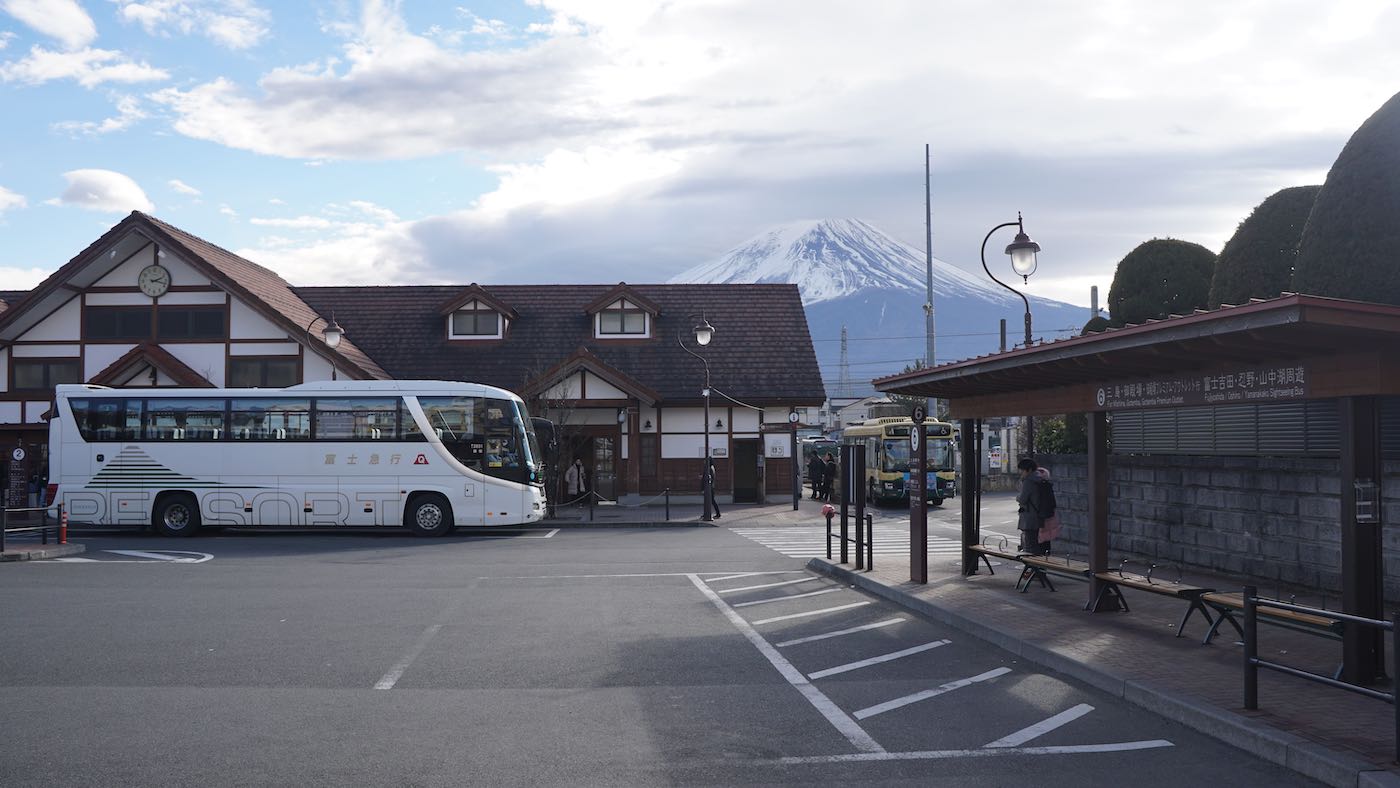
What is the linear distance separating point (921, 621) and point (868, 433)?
84.5 ft

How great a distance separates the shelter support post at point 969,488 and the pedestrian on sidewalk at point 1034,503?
67 centimetres

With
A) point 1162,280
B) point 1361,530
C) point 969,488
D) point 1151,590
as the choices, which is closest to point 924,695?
point 1361,530

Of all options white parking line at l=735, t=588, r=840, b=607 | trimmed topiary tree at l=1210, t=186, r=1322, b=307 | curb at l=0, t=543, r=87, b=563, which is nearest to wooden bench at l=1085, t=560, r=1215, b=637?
white parking line at l=735, t=588, r=840, b=607

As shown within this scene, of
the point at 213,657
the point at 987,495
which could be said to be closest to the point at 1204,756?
the point at 213,657

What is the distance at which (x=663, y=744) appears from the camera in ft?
24.0

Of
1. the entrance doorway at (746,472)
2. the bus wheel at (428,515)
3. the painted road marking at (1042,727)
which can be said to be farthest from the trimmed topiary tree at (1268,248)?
the entrance doorway at (746,472)

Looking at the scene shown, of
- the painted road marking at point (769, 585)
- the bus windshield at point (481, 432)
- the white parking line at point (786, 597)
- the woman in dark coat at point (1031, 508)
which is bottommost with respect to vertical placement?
the painted road marking at point (769, 585)

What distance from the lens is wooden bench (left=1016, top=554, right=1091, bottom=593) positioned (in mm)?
12970

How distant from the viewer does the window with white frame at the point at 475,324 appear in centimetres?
3862

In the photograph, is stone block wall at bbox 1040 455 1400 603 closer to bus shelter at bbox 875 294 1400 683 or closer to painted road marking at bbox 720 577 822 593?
bus shelter at bbox 875 294 1400 683

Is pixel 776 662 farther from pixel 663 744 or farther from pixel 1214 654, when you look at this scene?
pixel 1214 654

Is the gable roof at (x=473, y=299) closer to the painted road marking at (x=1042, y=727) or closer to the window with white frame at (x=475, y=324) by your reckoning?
the window with white frame at (x=475, y=324)

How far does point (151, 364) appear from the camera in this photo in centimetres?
3353

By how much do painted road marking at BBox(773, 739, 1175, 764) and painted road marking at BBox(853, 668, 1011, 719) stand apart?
3.43 ft
